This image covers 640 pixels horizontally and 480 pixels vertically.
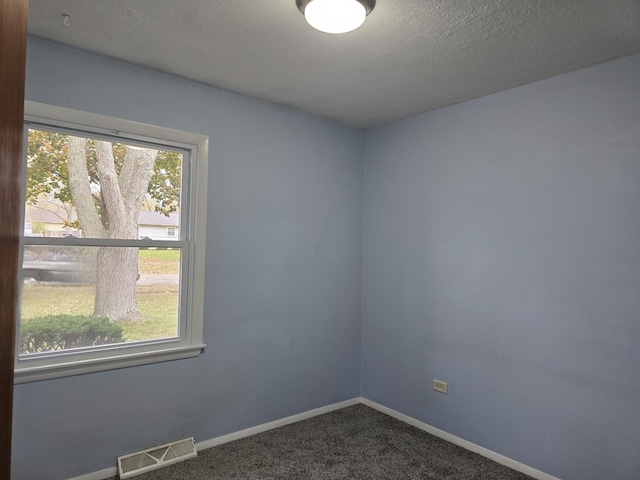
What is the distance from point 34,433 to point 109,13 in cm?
228

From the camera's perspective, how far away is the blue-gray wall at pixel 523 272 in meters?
2.31

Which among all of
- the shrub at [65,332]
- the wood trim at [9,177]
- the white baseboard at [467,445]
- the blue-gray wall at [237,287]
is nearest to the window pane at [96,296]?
the shrub at [65,332]

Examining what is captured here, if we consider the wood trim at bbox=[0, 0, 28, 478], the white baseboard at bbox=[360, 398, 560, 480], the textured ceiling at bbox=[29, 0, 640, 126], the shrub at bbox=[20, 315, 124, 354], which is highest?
the textured ceiling at bbox=[29, 0, 640, 126]

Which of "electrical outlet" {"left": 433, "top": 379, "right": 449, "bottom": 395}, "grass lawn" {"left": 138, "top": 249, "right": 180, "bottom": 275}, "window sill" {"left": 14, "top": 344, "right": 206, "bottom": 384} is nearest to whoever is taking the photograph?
"window sill" {"left": 14, "top": 344, "right": 206, "bottom": 384}

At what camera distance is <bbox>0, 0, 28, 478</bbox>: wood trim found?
518 millimetres

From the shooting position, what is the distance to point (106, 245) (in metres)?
2.53

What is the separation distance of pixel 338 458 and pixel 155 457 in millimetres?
1205

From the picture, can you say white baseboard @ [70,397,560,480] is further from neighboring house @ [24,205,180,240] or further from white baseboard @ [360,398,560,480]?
neighboring house @ [24,205,180,240]

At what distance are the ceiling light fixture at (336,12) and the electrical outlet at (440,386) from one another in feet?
8.48

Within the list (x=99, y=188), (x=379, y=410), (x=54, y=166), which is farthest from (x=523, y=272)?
(x=54, y=166)

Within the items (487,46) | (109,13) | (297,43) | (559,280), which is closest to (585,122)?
(487,46)

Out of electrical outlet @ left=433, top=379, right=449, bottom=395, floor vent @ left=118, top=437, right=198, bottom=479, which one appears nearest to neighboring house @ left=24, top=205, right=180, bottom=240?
floor vent @ left=118, top=437, right=198, bottom=479

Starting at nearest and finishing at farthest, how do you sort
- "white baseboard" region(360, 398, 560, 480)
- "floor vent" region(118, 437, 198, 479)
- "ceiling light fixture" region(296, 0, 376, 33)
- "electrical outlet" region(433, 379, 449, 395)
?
"ceiling light fixture" region(296, 0, 376, 33)
"floor vent" region(118, 437, 198, 479)
"white baseboard" region(360, 398, 560, 480)
"electrical outlet" region(433, 379, 449, 395)

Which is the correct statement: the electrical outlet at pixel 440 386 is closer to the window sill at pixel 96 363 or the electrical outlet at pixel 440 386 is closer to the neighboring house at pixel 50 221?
the window sill at pixel 96 363
